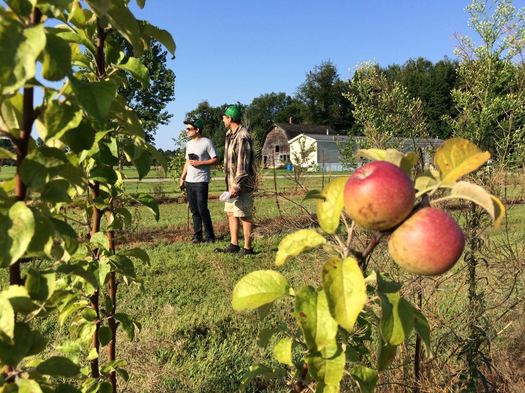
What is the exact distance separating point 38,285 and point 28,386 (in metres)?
0.21

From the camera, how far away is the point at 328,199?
101cm

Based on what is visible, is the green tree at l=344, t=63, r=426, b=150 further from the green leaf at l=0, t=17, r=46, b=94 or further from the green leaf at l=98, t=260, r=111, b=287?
the green leaf at l=0, t=17, r=46, b=94

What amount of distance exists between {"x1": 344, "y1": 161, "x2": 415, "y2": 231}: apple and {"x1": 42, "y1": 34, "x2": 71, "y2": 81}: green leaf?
58 cm

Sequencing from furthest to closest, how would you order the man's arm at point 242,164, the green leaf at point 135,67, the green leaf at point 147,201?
1. the man's arm at point 242,164
2. the green leaf at point 147,201
3. the green leaf at point 135,67

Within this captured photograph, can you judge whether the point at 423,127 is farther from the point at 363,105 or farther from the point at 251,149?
the point at 251,149

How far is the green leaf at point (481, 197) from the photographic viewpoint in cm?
82

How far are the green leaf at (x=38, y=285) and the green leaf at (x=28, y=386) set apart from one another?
17 centimetres

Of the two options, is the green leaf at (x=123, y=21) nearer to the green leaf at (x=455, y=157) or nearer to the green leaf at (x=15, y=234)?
the green leaf at (x=15, y=234)

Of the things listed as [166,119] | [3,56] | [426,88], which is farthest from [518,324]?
[166,119]

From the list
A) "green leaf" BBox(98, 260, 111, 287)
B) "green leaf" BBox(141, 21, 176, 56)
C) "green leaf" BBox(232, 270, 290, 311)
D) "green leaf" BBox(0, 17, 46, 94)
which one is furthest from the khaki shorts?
"green leaf" BBox(0, 17, 46, 94)

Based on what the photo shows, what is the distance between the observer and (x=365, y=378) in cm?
116

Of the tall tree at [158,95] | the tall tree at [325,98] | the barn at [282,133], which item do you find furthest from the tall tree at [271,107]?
the tall tree at [158,95]

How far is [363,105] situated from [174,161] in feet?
32.1

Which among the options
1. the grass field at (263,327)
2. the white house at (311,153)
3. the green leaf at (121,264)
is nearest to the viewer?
the green leaf at (121,264)
